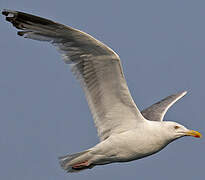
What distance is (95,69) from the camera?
11266mm

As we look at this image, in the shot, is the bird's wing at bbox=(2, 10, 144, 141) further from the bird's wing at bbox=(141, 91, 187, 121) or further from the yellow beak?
the bird's wing at bbox=(141, 91, 187, 121)

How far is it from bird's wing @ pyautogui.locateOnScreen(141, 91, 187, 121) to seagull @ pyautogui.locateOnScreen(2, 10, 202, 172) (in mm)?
2092

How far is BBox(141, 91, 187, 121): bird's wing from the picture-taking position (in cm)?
1387

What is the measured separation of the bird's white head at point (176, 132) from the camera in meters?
11.5

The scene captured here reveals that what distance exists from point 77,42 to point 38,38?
733 mm

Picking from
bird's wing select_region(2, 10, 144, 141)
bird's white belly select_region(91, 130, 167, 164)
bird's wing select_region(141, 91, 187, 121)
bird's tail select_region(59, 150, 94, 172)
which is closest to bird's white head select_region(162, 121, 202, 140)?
bird's white belly select_region(91, 130, 167, 164)

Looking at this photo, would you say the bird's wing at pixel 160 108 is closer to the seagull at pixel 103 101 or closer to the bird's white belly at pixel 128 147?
the seagull at pixel 103 101

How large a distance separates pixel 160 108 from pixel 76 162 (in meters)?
3.37

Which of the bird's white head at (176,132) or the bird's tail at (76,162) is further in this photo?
the bird's tail at (76,162)

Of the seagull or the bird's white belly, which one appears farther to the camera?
the bird's white belly

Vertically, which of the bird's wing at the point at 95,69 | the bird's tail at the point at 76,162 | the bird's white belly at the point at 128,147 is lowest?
the bird's tail at the point at 76,162

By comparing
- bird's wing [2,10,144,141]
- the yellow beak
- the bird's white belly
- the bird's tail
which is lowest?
the bird's tail

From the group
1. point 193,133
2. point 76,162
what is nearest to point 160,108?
point 193,133

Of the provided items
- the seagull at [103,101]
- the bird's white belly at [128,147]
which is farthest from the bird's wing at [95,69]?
the bird's white belly at [128,147]
